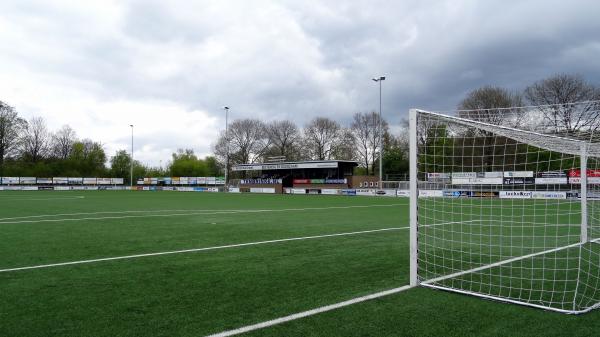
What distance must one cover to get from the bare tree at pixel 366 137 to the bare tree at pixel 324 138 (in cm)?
289

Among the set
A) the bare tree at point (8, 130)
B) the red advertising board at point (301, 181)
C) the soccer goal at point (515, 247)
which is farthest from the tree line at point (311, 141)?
the soccer goal at point (515, 247)

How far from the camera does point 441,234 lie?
34.3 ft

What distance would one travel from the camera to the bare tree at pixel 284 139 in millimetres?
70500

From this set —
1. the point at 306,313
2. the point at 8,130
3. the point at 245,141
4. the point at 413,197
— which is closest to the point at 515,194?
the point at 413,197

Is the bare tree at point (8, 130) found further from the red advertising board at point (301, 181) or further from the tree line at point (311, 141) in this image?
the red advertising board at point (301, 181)

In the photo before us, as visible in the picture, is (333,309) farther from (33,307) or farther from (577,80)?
(577,80)

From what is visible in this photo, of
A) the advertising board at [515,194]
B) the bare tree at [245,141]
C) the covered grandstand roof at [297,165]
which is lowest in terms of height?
the advertising board at [515,194]

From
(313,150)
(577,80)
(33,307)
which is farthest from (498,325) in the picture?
(313,150)

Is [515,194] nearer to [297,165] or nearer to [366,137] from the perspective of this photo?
[297,165]

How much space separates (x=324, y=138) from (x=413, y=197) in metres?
62.5

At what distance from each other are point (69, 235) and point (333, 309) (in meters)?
8.63

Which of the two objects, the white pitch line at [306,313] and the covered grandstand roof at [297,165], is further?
the covered grandstand roof at [297,165]

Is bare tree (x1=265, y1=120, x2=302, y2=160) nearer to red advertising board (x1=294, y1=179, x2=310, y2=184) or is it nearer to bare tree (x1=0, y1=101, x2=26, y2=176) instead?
red advertising board (x1=294, y1=179, x2=310, y2=184)

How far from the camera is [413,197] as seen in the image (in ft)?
18.2
